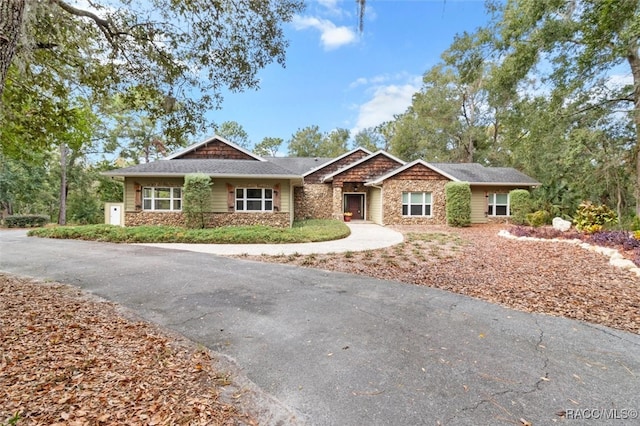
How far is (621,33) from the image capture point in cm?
710

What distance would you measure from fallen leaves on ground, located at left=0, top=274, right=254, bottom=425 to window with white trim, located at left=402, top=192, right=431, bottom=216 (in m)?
15.8

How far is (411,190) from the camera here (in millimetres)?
17859

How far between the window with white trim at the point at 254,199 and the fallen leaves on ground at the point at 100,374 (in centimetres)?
1104

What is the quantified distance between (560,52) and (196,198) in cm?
1508

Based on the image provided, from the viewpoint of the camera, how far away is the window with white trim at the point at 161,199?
1485 cm

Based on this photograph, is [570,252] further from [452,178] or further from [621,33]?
[452,178]

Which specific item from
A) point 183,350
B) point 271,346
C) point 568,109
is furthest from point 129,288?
point 568,109

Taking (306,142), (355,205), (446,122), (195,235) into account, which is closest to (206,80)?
(195,235)

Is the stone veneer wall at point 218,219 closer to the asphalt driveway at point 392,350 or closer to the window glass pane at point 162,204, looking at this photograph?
the window glass pane at point 162,204

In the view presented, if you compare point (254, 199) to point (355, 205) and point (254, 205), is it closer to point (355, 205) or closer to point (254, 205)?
point (254, 205)

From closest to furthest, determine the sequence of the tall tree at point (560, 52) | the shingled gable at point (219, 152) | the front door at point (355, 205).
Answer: the tall tree at point (560, 52)
the shingled gable at point (219, 152)
the front door at point (355, 205)

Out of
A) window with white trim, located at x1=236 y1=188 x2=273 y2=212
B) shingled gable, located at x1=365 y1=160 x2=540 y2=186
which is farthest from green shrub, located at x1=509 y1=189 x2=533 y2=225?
window with white trim, located at x1=236 y1=188 x2=273 y2=212

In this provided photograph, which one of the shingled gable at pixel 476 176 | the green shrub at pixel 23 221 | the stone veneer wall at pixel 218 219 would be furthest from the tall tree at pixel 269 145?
the stone veneer wall at pixel 218 219

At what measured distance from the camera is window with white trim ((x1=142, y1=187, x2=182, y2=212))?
14.9m
